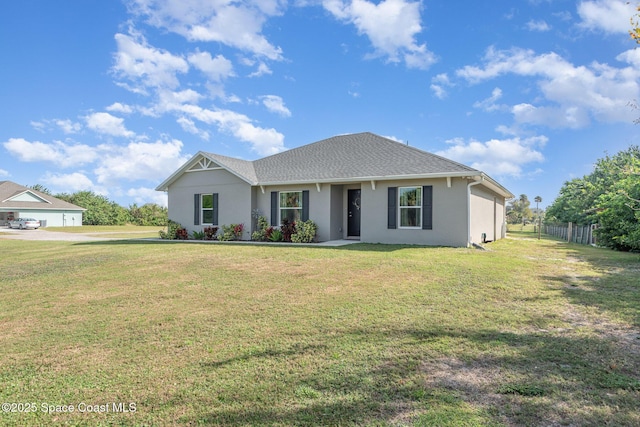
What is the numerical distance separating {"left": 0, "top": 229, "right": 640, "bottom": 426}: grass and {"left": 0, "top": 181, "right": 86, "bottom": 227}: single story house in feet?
143

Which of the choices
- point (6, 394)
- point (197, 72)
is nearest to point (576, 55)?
point (197, 72)

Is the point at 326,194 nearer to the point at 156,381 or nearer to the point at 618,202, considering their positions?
the point at 618,202

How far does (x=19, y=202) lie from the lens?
40.4m

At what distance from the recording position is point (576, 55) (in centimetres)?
1234

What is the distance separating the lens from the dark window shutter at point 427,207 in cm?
1278

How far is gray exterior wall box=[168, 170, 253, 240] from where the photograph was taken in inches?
636

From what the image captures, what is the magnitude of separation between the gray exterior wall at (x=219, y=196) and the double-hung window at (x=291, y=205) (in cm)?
160

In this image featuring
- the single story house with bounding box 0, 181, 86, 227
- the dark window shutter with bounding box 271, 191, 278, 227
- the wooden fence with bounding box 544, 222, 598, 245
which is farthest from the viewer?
the single story house with bounding box 0, 181, 86, 227

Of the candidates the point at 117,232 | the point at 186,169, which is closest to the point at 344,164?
the point at 186,169

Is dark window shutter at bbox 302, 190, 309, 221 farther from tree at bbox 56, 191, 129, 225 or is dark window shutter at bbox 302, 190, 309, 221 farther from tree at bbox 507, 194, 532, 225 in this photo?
tree at bbox 507, 194, 532, 225

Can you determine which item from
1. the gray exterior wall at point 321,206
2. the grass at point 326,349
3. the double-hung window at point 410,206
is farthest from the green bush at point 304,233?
the grass at point 326,349

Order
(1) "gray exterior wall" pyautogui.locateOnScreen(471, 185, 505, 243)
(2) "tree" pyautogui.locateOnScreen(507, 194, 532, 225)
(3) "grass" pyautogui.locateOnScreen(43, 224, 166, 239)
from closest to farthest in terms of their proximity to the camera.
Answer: (1) "gray exterior wall" pyautogui.locateOnScreen(471, 185, 505, 243) < (3) "grass" pyautogui.locateOnScreen(43, 224, 166, 239) < (2) "tree" pyautogui.locateOnScreen(507, 194, 532, 225)

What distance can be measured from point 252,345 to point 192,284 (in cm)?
351

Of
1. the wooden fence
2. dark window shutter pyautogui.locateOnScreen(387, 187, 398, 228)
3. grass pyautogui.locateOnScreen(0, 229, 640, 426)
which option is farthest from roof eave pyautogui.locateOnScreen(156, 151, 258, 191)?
the wooden fence
